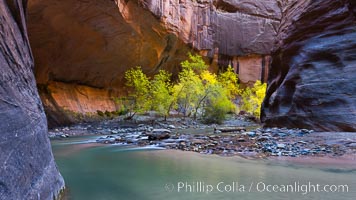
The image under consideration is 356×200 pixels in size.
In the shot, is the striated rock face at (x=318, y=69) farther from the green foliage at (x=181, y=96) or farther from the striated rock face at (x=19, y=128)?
the striated rock face at (x=19, y=128)

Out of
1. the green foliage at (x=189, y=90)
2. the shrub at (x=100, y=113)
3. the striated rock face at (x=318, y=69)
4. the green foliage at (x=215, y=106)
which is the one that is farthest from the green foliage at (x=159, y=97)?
the striated rock face at (x=318, y=69)

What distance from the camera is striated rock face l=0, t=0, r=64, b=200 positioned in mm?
2986

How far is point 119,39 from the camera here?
2294cm

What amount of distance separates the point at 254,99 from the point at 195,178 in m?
27.4

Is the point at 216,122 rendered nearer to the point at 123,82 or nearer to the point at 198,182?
the point at 123,82

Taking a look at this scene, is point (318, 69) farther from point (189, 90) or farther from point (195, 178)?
point (189, 90)

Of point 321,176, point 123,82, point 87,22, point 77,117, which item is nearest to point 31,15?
point 87,22

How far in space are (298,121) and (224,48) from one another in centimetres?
2391

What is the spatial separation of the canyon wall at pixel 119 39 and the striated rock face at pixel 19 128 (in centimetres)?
1310

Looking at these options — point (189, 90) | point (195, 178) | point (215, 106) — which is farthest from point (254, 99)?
point (195, 178)

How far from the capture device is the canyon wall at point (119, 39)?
19.4m

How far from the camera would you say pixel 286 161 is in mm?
7086

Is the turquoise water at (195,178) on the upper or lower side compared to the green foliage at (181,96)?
lower

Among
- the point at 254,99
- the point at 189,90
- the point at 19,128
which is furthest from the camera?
the point at 254,99
